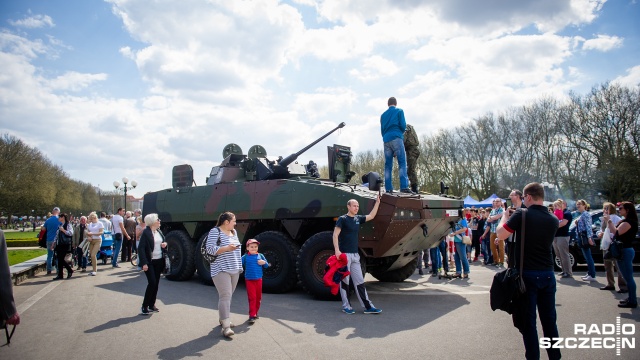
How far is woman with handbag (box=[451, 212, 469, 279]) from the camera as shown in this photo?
989 cm

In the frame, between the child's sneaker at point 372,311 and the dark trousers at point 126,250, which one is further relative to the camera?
the dark trousers at point 126,250

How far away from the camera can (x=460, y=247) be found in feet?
33.5

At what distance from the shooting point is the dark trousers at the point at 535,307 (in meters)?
3.88

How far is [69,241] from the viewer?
1141 centimetres

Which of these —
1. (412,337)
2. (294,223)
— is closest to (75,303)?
(294,223)

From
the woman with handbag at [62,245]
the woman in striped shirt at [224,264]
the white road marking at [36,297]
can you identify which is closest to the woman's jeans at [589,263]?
the woman in striped shirt at [224,264]

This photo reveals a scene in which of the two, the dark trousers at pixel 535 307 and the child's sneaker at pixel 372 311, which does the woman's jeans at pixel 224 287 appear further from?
the dark trousers at pixel 535 307

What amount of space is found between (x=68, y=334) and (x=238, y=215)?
165 inches

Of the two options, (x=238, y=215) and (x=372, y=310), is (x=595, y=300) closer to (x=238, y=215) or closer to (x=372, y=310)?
(x=372, y=310)

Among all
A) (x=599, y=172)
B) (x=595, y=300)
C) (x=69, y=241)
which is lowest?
(x=595, y=300)

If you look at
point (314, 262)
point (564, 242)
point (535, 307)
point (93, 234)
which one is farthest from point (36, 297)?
Answer: point (564, 242)

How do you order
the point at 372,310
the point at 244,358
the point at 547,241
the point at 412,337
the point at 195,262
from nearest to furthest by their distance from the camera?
1. the point at 547,241
2. the point at 244,358
3. the point at 412,337
4. the point at 372,310
5. the point at 195,262

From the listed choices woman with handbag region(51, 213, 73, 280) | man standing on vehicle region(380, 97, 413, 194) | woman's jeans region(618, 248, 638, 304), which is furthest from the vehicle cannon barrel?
woman with handbag region(51, 213, 73, 280)

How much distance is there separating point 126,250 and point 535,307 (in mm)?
15194
